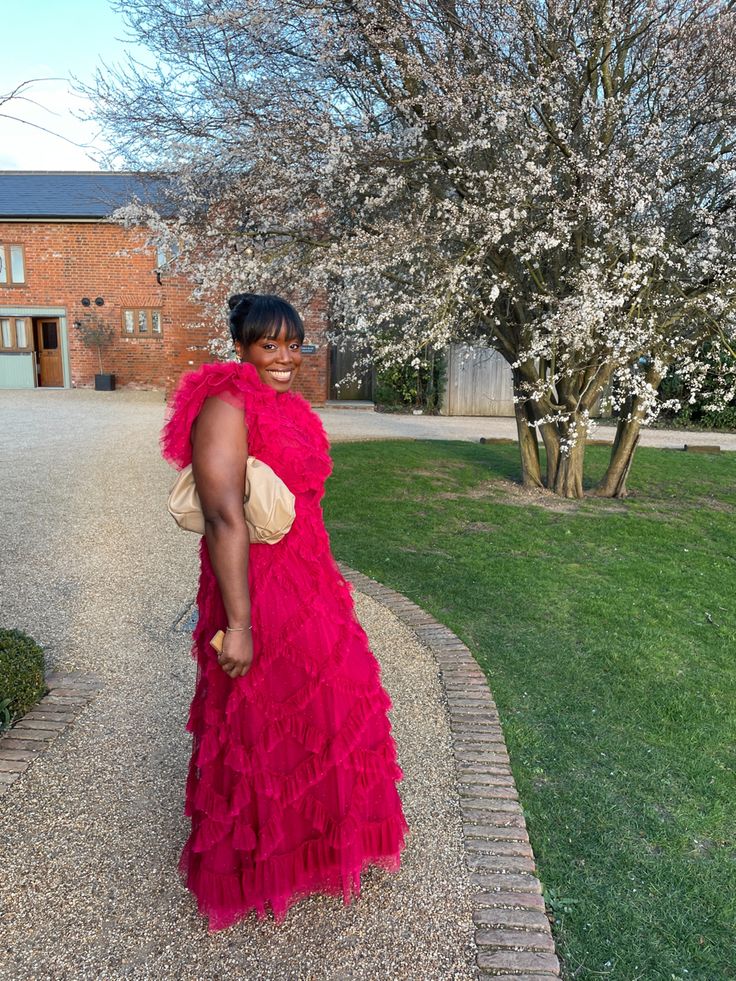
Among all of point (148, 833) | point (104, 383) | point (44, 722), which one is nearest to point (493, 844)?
point (148, 833)

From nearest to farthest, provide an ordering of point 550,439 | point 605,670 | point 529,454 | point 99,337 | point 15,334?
1. point 605,670
2. point 550,439
3. point 529,454
4. point 99,337
5. point 15,334

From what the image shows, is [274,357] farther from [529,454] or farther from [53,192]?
[53,192]

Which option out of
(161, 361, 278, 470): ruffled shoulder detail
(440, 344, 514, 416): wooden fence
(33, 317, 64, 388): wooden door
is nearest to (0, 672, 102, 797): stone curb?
(161, 361, 278, 470): ruffled shoulder detail

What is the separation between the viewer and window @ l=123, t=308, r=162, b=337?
822 inches

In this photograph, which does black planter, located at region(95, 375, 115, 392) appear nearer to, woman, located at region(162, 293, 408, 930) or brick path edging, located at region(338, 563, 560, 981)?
brick path edging, located at region(338, 563, 560, 981)

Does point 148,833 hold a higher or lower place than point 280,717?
lower

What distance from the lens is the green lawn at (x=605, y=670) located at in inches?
93.0

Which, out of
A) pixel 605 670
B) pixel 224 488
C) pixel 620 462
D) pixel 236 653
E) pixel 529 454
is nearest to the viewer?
pixel 224 488

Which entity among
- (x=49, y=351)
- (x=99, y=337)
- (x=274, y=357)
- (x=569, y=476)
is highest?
(x=99, y=337)

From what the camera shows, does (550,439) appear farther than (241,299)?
Yes

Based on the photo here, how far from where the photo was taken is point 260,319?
1983 millimetres

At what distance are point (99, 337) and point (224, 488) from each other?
2112cm

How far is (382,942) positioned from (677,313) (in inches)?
261

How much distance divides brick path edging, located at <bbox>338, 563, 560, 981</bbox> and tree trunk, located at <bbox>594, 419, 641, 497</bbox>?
5.32m
